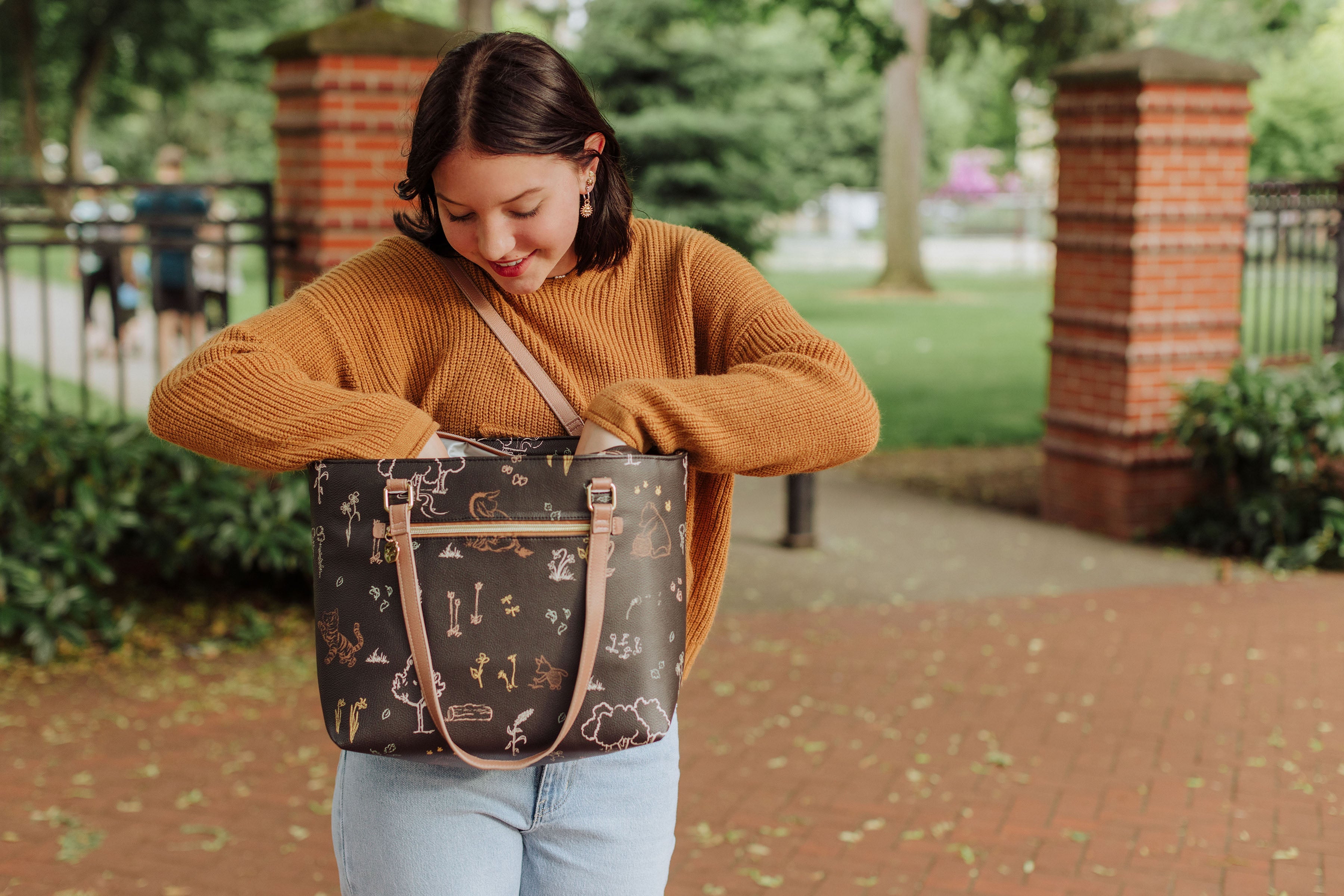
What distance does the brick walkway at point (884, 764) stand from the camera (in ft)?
12.4

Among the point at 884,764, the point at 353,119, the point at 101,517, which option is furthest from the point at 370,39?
the point at 884,764

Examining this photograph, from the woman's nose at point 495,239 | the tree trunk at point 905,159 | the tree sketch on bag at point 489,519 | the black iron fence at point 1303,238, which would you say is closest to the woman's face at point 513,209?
the woman's nose at point 495,239

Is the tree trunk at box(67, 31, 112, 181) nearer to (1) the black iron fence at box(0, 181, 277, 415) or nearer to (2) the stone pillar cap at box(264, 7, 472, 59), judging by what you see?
(1) the black iron fence at box(0, 181, 277, 415)

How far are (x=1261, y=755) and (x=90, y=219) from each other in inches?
193

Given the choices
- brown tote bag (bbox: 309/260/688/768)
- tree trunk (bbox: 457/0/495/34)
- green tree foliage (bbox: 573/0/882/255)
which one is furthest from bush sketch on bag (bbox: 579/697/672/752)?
green tree foliage (bbox: 573/0/882/255)

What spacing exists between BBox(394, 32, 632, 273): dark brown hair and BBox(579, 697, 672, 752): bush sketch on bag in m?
0.63

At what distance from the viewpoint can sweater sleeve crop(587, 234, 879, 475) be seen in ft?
5.77

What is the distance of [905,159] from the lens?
23.5 metres

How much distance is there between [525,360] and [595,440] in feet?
0.65

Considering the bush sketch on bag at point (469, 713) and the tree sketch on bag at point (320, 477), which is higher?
the tree sketch on bag at point (320, 477)

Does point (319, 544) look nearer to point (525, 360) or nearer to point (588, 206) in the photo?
point (525, 360)

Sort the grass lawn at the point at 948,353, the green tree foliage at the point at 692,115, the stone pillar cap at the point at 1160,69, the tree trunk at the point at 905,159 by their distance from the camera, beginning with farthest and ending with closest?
the tree trunk at the point at 905,159
the green tree foliage at the point at 692,115
the grass lawn at the point at 948,353
the stone pillar cap at the point at 1160,69

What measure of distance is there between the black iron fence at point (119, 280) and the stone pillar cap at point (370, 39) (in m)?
0.68

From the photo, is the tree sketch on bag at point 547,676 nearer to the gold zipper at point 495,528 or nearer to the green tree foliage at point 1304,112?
the gold zipper at point 495,528
